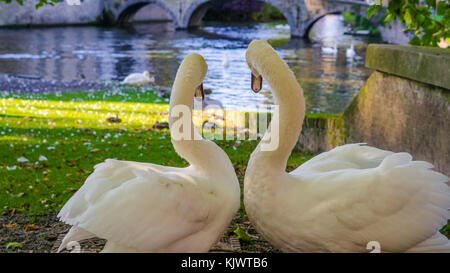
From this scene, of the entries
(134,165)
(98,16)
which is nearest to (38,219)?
(134,165)

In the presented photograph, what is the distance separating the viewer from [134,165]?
315 cm

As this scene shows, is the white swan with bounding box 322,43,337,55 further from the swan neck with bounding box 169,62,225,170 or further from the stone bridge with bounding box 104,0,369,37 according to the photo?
the swan neck with bounding box 169,62,225,170

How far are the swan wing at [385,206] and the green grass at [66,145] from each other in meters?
2.80

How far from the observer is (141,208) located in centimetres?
281

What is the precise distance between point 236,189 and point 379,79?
10.1 feet

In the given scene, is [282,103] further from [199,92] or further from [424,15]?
[424,15]

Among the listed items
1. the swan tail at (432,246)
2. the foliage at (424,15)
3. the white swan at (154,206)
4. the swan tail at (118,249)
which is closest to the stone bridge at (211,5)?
the foliage at (424,15)

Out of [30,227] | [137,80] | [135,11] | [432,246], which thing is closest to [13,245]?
[30,227]

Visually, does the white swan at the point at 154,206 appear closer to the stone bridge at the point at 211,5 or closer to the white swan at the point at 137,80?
the white swan at the point at 137,80

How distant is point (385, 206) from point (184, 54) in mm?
23762

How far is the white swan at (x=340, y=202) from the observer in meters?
2.90

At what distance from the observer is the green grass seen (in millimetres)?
5117

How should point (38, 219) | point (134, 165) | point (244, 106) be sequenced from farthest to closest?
point (244, 106) → point (38, 219) → point (134, 165)
